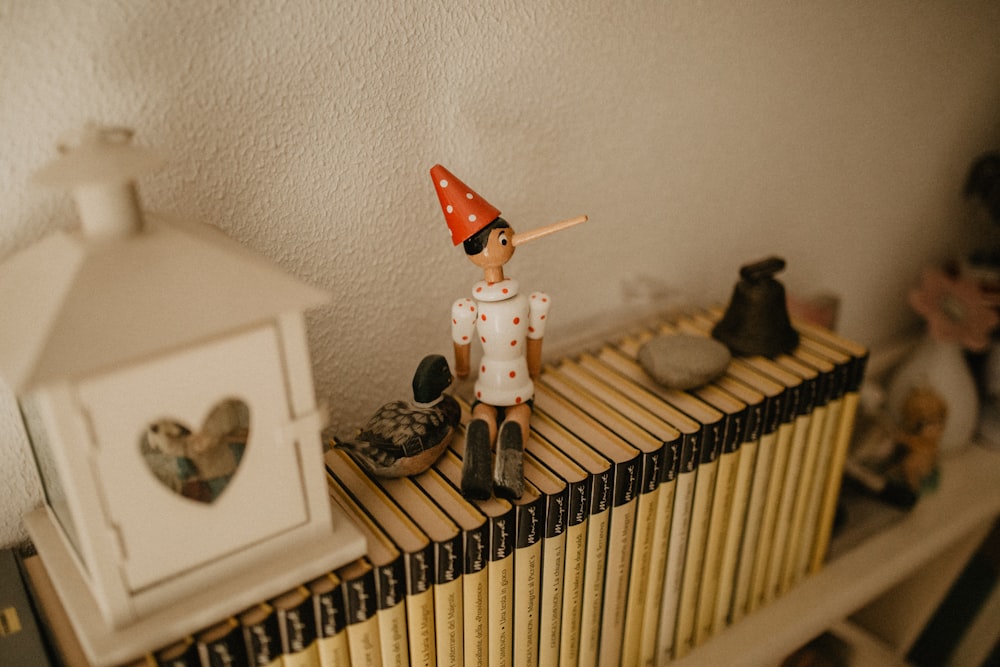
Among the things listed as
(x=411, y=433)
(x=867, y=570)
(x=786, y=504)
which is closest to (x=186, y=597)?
(x=411, y=433)

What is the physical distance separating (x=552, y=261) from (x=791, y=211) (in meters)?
0.46

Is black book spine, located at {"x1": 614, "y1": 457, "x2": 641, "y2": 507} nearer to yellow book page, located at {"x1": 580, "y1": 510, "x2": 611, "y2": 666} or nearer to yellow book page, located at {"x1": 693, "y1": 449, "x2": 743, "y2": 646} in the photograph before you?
yellow book page, located at {"x1": 580, "y1": 510, "x2": 611, "y2": 666}

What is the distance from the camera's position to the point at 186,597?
512 millimetres

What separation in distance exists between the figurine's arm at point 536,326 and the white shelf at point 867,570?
40cm

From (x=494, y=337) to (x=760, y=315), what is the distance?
0.35 meters

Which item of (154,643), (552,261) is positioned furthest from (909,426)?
(154,643)

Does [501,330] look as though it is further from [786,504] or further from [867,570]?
[867,570]

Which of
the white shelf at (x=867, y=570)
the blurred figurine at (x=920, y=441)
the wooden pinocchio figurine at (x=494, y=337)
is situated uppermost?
the wooden pinocchio figurine at (x=494, y=337)

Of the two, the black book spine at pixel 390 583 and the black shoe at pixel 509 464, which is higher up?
the black shoe at pixel 509 464

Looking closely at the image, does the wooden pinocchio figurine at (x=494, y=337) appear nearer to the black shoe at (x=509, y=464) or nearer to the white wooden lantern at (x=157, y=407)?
the black shoe at (x=509, y=464)

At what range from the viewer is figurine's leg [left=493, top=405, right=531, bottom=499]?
2.02ft

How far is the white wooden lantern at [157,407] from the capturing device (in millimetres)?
428

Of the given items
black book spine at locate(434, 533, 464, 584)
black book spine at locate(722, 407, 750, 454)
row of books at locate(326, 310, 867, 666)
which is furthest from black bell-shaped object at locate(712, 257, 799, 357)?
black book spine at locate(434, 533, 464, 584)

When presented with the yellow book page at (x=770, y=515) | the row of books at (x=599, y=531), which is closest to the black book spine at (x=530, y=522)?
the row of books at (x=599, y=531)
